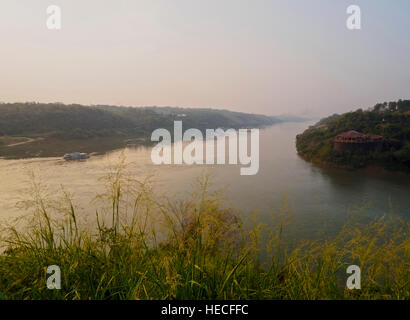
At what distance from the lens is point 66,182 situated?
21.1 meters

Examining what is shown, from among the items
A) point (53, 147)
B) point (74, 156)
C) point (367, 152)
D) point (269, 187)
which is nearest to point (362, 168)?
point (367, 152)

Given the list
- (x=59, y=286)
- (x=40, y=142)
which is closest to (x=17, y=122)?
(x=40, y=142)

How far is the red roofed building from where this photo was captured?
28047mm

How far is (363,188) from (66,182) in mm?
26259

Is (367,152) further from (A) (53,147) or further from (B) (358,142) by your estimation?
(A) (53,147)

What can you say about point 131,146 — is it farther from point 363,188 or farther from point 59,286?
Answer: point 59,286

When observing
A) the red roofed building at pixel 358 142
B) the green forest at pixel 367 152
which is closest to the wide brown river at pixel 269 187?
the green forest at pixel 367 152

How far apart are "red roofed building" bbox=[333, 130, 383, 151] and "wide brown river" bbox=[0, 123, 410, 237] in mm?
4010

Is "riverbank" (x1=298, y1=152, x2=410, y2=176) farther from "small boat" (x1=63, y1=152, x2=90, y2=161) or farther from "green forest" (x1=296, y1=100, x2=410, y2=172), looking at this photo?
"small boat" (x1=63, y1=152, x2=90, y2=161)

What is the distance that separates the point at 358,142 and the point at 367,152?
4.93ft

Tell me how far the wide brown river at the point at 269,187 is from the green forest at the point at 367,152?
1.82 meters

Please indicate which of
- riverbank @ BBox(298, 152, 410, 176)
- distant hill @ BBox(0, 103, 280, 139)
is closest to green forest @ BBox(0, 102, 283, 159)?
distant hill @ BBox(0, 103, 280, 139)

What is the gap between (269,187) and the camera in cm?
2095

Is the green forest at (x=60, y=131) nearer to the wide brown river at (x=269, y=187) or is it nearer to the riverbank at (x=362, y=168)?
the wide brown river at (x=269, y=187)
